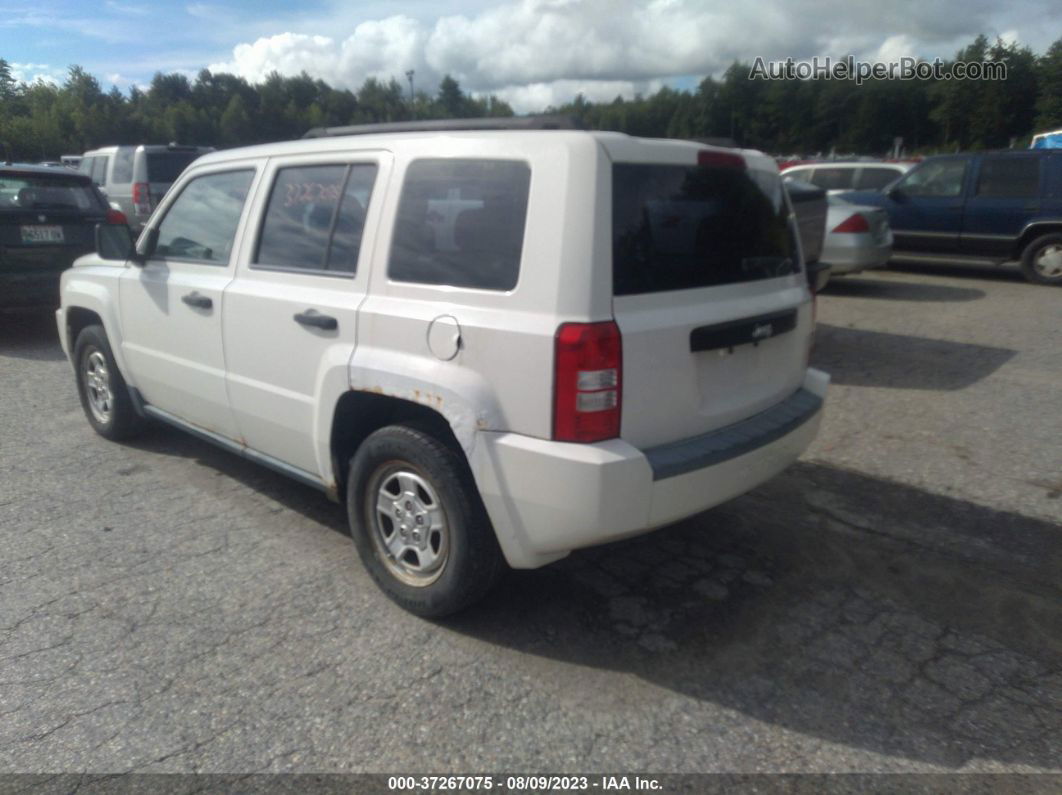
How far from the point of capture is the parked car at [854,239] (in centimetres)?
1047

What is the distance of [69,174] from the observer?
9070 millimetres

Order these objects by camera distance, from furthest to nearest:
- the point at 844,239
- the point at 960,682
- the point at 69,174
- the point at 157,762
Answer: the point at 844,239, the point at 69,174, the point at 960,682, the point at 157,762

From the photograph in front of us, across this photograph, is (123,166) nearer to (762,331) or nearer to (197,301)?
(197,301)

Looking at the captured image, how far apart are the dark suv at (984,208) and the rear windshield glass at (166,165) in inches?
443

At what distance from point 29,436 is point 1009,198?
1218 cm

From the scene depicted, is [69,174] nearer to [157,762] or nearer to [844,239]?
[157,762]

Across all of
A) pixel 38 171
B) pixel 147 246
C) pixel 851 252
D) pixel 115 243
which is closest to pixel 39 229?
pixel 38 171

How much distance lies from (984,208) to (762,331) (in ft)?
34.1

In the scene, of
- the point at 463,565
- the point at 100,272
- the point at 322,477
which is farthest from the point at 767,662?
the point at 100,272

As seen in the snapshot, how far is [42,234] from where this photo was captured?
8.62 metres

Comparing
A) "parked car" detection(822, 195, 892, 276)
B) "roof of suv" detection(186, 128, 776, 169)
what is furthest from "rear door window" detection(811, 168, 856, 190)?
"roof of suv" detection(186, 128, 776, 169)

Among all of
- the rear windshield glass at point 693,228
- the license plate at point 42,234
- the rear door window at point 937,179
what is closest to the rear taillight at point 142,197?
the license plate at point 42,234

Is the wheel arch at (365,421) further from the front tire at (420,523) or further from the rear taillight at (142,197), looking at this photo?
the rear taillight at (142,197)

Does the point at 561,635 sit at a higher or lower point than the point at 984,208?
lower
